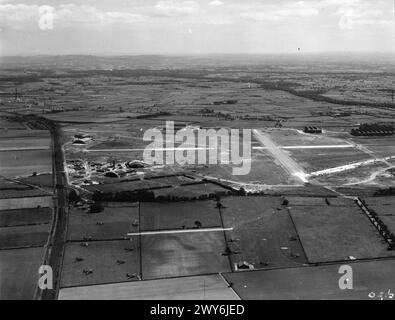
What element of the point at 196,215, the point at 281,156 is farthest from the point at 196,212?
the point at 281,156

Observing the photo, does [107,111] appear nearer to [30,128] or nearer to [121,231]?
[30,128]

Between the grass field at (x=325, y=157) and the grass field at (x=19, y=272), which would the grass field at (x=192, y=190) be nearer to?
the grass field at (x=325, y=157)

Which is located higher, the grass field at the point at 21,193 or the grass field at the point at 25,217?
the grass field at the point at 21,193

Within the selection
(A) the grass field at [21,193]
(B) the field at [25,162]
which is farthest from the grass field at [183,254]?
(B) the field at [25,162]

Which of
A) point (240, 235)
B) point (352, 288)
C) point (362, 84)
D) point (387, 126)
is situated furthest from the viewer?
point (362, 84)

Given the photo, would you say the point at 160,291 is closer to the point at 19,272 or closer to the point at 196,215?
the point at 19,272
